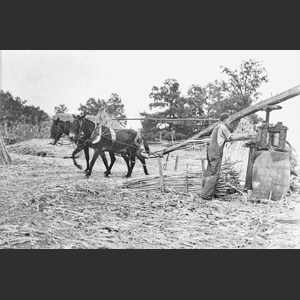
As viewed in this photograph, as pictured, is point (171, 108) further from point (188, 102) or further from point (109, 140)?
point (109, 140)

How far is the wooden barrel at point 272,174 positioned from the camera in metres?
6.59

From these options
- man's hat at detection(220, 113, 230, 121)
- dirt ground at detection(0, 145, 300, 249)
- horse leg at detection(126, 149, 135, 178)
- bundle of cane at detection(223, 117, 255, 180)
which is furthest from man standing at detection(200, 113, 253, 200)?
horse leg at detection(126, 149, 135, 178)

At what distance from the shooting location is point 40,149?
15195 mm

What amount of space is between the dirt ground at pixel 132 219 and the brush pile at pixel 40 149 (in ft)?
21.4

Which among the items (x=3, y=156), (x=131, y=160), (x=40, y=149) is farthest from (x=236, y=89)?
(x=40, y=149)

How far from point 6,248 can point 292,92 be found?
5.33 meters

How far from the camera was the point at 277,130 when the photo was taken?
6793 millimetres

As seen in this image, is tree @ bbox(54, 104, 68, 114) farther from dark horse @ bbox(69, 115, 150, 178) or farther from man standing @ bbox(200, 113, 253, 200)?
man standing @ bbox(200, 113, 253, 200)

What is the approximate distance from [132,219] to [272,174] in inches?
116

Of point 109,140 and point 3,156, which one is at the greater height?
point 109,140

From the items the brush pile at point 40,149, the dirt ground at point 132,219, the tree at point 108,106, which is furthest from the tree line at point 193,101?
the brush pile at point 40,149

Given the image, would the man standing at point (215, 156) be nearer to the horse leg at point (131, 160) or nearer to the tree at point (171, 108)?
the tree at point (171, 108)

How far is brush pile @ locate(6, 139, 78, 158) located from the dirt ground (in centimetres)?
652

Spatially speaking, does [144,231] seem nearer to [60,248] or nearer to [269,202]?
[60,248]
